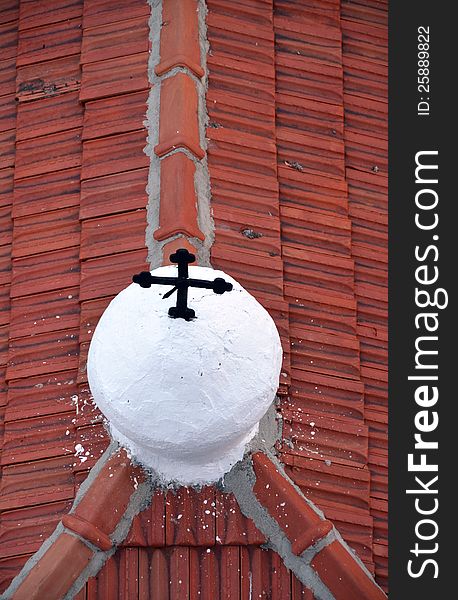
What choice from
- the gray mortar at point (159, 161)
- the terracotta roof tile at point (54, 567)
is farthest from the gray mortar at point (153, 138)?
the terracotta roof tile at point (54, 567)

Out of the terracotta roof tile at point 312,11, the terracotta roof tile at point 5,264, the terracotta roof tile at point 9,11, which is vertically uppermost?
the terracotta roof tile at point 9,11

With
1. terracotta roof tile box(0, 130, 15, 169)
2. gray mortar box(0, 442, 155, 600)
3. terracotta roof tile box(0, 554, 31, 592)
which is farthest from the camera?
terracotta roof tile box(0, 130, 15, 169)

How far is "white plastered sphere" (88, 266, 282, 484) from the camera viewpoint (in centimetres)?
794

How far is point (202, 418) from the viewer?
811 centimetres

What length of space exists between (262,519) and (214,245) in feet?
6.01

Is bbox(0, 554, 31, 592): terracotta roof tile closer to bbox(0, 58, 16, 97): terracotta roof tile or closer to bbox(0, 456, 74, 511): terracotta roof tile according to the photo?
bbox(0, 456, 74, 511): terracotta roof tile

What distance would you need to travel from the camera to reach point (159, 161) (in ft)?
31.9

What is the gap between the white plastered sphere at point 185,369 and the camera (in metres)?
7.94

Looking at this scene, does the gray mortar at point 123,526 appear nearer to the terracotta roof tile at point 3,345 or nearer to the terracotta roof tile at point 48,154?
the terracotta roof tile at point 3,345

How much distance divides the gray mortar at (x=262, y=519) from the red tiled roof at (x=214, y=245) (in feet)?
0.16

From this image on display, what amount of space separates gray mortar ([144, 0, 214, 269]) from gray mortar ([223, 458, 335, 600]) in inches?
55.4

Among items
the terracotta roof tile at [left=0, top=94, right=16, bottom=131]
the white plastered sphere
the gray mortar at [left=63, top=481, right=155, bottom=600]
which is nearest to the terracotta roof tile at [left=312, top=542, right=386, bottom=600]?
the white plastered sphere

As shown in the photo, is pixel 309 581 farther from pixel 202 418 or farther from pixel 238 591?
pixel 202 418

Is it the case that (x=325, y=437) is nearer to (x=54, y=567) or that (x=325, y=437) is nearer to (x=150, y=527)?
(x=150, y=527)
